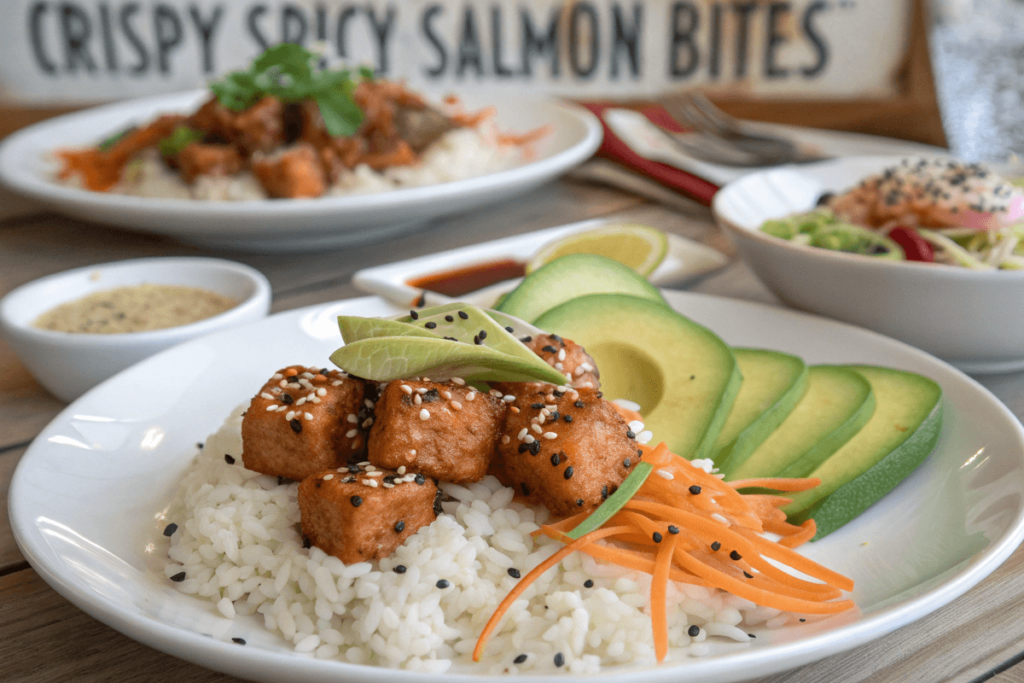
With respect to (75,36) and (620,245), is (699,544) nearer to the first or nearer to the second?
(620,245)

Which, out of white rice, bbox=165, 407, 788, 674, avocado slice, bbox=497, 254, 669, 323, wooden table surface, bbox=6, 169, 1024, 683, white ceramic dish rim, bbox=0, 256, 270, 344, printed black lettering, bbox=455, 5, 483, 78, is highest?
printed black lettering, bbox=455, 5, 483, 78

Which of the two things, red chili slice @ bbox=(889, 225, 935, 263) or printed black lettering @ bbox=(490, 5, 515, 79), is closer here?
red chili slice @ bbox=(889, 225, 935, 263)

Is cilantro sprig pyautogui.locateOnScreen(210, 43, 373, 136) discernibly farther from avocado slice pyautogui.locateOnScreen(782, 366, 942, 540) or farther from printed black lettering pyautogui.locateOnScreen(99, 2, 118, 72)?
avocado slice pyautogui.locateOnScreen(782, 366, 942, 540)

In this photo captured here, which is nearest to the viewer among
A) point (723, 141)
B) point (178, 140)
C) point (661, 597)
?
point (661, 597)

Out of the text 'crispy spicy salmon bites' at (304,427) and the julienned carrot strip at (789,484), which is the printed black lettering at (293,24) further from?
the julienned carrot strip at (789,484)

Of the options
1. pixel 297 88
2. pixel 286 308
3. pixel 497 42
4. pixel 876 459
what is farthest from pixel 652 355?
pixel 497 42

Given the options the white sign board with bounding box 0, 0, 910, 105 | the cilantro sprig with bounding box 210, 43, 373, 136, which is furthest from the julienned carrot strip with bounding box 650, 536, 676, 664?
the white sign board with bounding box 0, 0, 910, 105

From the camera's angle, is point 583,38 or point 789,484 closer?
point 789,484
